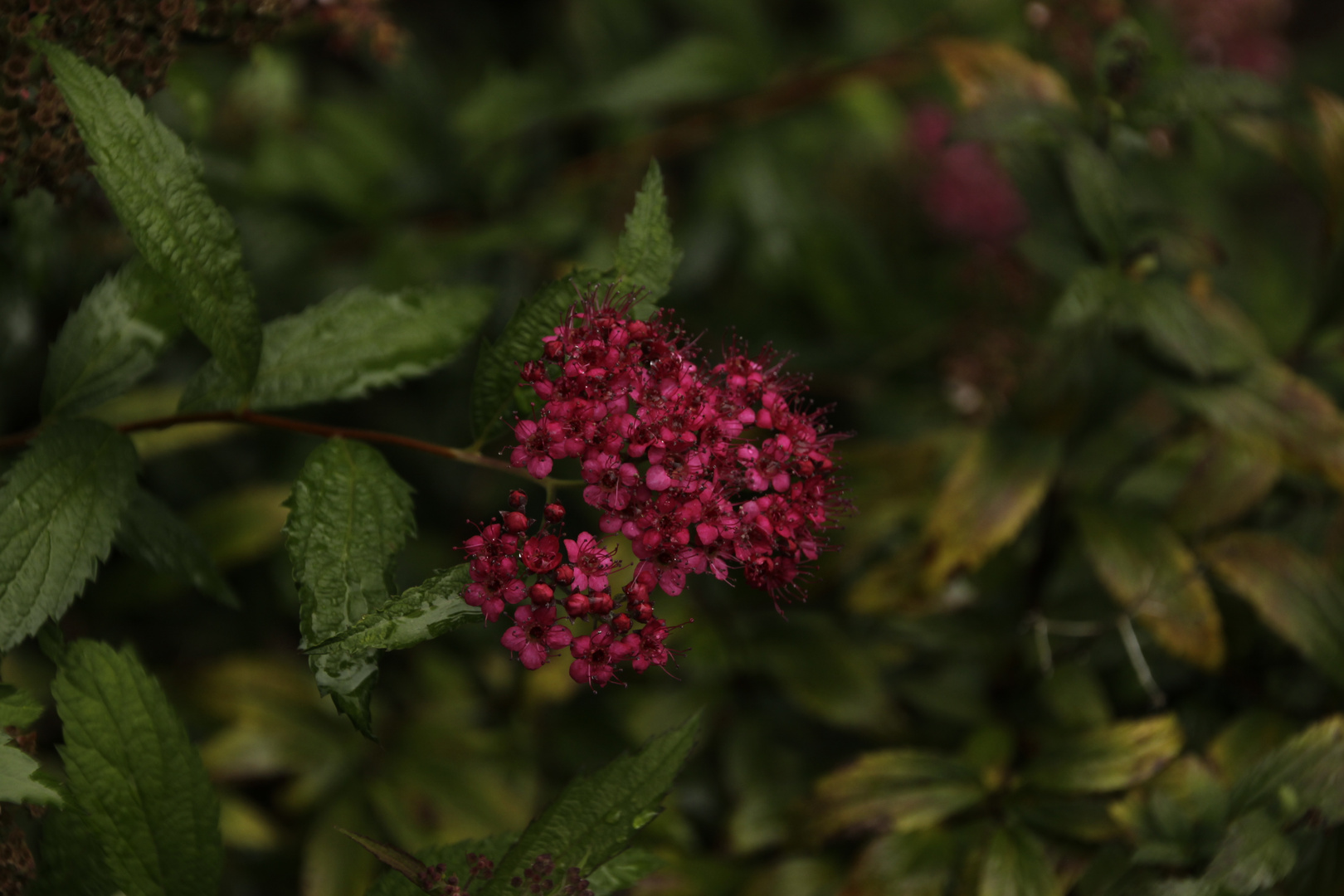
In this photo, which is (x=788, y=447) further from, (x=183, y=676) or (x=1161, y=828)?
(x=183, y=676)

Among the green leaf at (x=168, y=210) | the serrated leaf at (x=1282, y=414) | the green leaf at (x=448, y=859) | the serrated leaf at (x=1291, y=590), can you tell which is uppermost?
the green leaf at (x=168, y=210)

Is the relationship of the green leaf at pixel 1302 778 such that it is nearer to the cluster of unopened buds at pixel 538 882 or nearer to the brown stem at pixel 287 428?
the cluster of unopened buds at pixel 538 882

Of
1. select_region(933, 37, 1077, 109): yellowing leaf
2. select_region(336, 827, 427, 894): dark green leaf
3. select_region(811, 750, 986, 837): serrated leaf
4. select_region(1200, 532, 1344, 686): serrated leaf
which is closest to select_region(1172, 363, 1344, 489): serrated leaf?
select_region(1200, 532, 1344, 686): serrated leaf

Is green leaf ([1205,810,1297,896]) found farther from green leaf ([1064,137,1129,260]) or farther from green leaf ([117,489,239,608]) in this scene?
green leaf ([117,489,239,608])

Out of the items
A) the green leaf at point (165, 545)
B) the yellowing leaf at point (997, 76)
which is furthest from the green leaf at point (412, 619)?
the yellowing leaf at point (997, 76)

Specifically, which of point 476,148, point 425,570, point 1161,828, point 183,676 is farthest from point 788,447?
point 476,148

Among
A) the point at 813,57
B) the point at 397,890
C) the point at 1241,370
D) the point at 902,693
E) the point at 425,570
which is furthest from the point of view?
the point at 813,57

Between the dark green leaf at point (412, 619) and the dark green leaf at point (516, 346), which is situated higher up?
the dark green leaf at point (516, 346)
